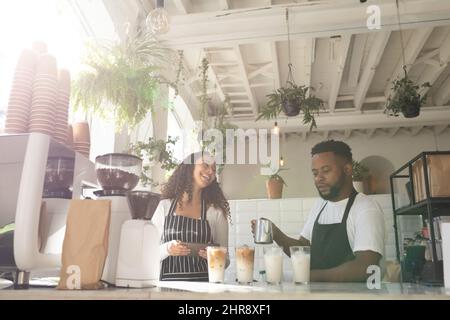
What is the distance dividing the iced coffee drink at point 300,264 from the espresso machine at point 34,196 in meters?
0.92

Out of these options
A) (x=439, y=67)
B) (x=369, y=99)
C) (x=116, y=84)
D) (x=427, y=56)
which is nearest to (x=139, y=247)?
(x=116, y=84)

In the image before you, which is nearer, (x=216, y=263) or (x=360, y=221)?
(x=216, y=263)

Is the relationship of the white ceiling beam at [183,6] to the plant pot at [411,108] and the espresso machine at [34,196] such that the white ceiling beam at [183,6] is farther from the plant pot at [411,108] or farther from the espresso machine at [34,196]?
the espresso machine at [34,196]

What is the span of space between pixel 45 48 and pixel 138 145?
94.2 inches

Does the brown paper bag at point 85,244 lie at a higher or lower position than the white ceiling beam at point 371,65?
lower

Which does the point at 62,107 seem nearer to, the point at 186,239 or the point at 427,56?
A: the point at 186,239

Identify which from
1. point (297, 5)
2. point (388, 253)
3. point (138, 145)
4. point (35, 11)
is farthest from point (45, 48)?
point (388, 253)

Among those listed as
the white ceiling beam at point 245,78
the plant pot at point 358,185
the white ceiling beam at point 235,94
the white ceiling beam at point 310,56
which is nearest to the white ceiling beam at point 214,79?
the white ceiling beam at point 235,94

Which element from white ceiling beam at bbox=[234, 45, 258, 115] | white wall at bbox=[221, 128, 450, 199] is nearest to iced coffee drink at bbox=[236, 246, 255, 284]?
white ceiling beam at bbox=[234, 45, 258, 115]

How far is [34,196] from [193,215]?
167 cm

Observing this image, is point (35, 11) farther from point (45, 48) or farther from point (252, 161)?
point (252, 161)

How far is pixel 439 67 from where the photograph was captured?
641 centimetres

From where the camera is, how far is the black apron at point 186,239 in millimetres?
2770

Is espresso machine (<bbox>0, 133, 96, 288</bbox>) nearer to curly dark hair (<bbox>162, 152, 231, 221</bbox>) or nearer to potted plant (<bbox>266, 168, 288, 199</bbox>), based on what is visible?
curly dark hair (<bbox>162, 152, 231, 221</bbox>)
